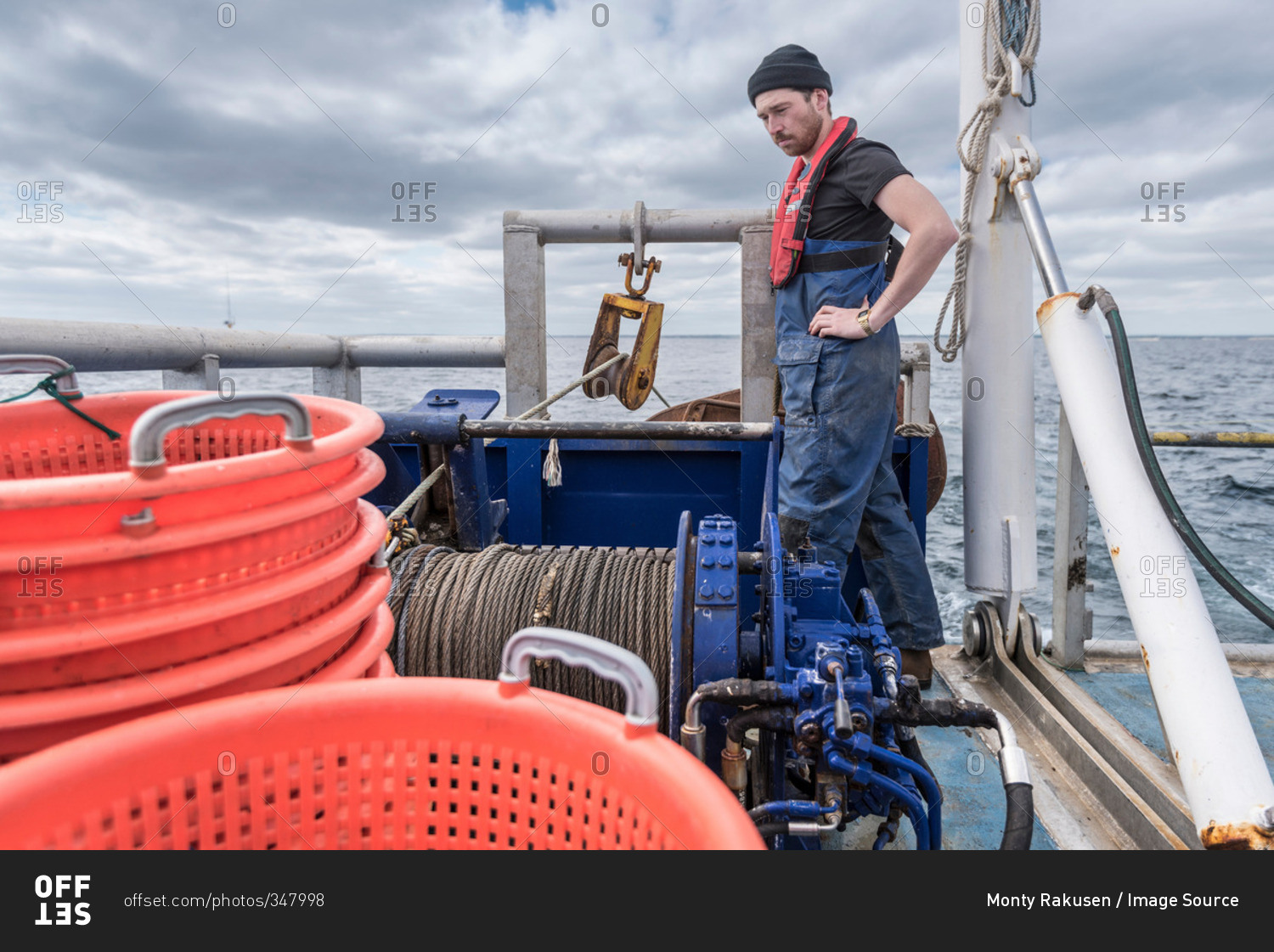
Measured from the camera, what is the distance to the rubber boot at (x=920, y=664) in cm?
321

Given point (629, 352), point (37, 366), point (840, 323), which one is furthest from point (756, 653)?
point (629, 352)

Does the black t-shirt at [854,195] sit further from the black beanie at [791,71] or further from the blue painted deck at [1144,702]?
the blue painted deck at [1144,702]

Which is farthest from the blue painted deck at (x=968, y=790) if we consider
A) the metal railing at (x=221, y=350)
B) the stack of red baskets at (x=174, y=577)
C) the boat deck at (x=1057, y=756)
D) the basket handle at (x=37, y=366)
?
the metal railing at (x=221, y=350)

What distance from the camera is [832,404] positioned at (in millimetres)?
2869

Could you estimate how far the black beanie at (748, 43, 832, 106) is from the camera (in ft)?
9.11

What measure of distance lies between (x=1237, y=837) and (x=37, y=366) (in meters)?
2.50

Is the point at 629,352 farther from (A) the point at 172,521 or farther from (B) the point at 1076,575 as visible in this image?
(A) the point at 172,521

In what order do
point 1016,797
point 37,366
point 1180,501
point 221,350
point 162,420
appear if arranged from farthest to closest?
point 1180,501
point 221,350
point 37,366
point 1016,797
point 162,420

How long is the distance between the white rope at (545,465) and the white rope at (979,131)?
64.9 inches

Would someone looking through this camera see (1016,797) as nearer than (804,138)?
Yes

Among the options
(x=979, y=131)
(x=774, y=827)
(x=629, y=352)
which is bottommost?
(x=774, y=827)

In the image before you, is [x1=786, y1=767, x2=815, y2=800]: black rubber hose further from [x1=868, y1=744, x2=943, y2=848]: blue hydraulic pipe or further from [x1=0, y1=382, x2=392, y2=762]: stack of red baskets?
[x1=0, y1=382, x2=392, y2=762]: stack of red baskets

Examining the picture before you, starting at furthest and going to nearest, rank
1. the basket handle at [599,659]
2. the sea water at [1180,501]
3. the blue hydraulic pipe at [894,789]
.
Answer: the sea water at [1180,501]
the blue hydraulic pipe at [894,789]
the basket handle at [599,659]
